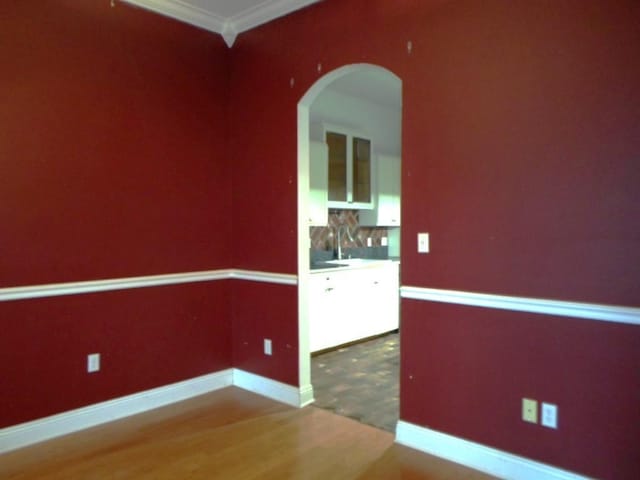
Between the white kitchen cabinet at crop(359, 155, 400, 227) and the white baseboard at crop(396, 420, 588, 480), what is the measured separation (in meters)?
2.98

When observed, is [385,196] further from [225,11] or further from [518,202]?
[518,202]

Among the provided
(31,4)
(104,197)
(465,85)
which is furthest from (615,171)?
(31,4)

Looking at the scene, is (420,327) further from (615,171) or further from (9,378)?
(9,378)

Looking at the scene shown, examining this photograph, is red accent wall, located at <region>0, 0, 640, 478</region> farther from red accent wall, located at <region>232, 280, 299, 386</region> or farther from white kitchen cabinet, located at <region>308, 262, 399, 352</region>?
white kitchen cabinet, located at <region>308, 262, 399, 352</region>

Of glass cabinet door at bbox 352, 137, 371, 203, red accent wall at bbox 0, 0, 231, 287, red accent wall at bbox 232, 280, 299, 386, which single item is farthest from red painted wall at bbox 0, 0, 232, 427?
glass cabinet door at bbox 352, 137, 371, 203

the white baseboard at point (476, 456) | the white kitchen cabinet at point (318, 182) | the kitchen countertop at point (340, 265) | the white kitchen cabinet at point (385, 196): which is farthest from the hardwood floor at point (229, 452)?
the white kitchen cabinet at point (385, 196)

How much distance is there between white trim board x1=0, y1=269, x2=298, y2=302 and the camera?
2607 millimetres

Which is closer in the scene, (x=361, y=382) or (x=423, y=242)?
(x=423, y=242)

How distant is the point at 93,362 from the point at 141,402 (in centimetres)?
46

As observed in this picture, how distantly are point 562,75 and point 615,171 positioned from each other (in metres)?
0.50

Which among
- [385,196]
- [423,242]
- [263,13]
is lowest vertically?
[423,242]

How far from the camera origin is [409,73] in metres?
2.59

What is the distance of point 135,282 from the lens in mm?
3088

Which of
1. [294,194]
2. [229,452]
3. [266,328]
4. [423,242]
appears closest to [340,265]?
[266,328]
